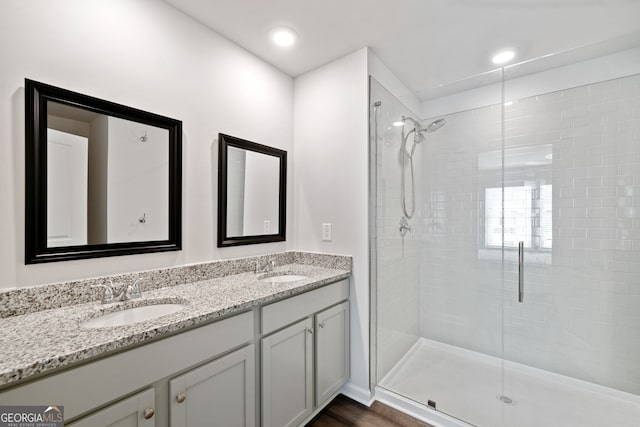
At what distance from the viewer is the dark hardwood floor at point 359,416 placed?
179 centimetres

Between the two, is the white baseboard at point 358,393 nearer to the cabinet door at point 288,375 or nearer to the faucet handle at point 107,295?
the cabinet door at point 288,375

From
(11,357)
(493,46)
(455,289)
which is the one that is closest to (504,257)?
(455,289)

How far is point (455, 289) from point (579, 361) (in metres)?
0.94

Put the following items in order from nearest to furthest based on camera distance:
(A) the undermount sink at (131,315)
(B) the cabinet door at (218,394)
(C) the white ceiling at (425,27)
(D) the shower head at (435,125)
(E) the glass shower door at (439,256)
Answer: (B) the cabinet door at (218,394) < (A) the undermount sink at (131,315) < (C) the white ceiling at (425,27) < (E) the glass shower door at (439,256) < (D) the shower head at (435,125)

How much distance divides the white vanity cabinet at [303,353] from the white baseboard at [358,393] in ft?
0.27

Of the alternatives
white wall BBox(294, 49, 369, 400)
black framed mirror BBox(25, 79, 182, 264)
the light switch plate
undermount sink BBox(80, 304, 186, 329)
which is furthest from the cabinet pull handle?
the light switch plate

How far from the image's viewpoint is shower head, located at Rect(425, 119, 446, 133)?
244cm

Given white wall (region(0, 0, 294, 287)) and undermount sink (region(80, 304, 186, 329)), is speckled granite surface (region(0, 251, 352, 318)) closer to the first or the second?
white wall (region(0, 0, 294, 287))

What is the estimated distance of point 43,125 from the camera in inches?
48.4

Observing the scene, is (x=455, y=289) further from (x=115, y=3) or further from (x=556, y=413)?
(x=115, y=3)

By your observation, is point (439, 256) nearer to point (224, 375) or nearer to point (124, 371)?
point (224, 375)

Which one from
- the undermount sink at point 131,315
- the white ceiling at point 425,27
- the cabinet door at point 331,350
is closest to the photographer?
the undermount sink at point 131,315

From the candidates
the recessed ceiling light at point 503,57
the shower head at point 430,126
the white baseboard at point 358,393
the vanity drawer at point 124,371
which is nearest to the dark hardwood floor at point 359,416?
the white baseboard at point 358,393

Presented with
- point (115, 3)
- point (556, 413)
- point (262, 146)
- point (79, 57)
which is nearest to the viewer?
point (79, 57)
